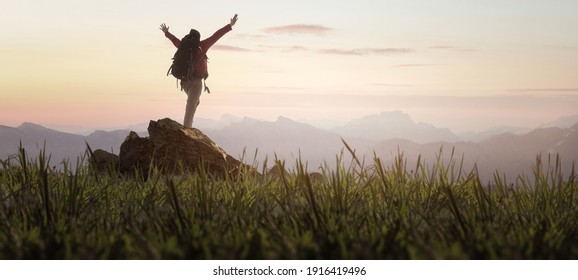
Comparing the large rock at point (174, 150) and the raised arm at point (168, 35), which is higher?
the raised arm at point (168, 35)

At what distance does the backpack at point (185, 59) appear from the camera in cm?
1455

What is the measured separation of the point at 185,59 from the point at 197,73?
0.45 metres

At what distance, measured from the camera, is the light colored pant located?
14.9 meters

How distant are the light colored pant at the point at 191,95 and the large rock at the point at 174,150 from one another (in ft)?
8.81

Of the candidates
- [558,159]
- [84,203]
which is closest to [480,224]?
[558,159]

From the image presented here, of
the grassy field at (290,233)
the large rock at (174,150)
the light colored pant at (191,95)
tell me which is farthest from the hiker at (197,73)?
the grassy field at (290,233)

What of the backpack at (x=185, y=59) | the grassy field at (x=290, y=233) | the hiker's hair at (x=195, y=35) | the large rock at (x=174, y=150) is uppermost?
the hiker's hair at (x=195, y=35)

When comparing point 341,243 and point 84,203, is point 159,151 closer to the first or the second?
point 84,203

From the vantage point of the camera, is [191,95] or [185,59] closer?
[185,59]

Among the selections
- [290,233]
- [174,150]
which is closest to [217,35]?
[174,150]

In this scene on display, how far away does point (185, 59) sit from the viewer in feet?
47.8

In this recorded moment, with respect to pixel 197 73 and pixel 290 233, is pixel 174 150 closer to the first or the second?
pixel 197 73

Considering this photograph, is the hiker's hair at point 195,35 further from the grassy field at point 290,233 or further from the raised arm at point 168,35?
the grassy field at point 290,233
